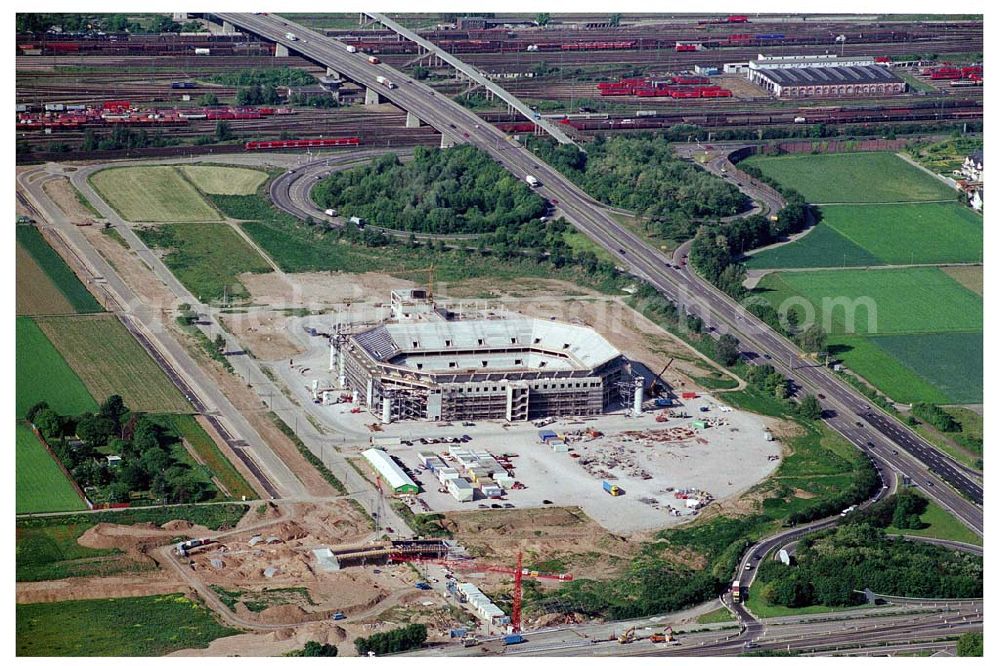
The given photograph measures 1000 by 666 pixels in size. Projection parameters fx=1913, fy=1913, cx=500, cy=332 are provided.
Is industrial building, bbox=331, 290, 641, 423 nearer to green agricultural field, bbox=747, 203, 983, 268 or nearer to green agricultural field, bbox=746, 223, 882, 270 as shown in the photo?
green agricultural field, bbox=746, 223, 882, 270

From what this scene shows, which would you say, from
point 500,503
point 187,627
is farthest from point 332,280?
point 187,627

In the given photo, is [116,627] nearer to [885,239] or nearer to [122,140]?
[885,239]

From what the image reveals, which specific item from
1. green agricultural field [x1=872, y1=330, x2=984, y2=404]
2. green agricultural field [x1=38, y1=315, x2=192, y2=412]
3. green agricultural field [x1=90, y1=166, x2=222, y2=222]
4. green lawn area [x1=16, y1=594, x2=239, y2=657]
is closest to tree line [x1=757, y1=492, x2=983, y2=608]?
green agricultural field [x1=872, y1=330, x2=984, y2=404]

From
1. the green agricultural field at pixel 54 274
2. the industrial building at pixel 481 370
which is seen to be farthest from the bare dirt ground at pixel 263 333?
the green agricultural field at pixel 54 274

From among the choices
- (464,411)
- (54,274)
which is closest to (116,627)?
(464,411)

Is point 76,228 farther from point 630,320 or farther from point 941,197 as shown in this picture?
point 941,197

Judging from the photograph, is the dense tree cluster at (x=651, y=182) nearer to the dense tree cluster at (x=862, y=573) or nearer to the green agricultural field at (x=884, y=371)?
the green agricultural field at (x=884, y=371)
